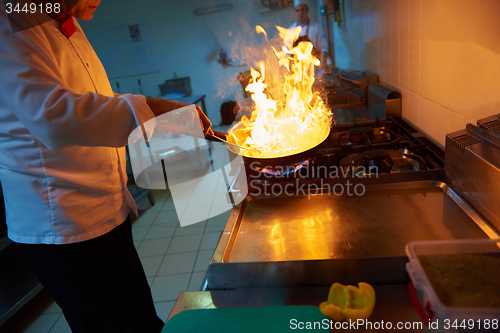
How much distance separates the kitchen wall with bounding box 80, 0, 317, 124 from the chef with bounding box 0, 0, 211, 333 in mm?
4803

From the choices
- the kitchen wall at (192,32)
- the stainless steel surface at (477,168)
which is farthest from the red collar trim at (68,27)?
the kitchen wall at (192,32)

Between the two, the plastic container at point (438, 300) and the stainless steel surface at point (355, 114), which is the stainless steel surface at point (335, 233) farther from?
the stainless steel surface at point (355, 114)

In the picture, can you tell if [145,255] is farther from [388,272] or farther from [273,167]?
[388,272]

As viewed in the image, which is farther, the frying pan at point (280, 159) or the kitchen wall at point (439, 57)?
the frying pan at point (280, 159)

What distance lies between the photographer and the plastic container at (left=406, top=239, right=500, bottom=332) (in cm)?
50

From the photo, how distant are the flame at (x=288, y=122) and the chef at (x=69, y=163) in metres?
0.35

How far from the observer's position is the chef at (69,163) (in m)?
0.79

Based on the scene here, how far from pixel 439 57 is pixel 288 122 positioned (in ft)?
2.13

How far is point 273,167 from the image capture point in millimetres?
1176

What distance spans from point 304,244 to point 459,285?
385mm

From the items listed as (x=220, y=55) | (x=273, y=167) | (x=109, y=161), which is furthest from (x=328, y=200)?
(x=220, y=55)

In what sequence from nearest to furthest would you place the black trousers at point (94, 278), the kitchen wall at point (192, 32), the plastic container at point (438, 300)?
the plastic container at point (438, 300)
the black trousers at point (94, 278)
the kitchen wall at point (192, 32)

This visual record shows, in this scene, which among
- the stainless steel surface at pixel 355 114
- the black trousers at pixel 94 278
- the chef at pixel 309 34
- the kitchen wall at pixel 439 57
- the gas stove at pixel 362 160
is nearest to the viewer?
the kitchen wall at pixel 439 57

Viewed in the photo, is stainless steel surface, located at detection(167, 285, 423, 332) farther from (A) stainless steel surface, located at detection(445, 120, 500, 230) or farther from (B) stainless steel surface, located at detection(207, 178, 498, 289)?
(A) stainless steel surface, located at detection(445, 120, 500, 230)
